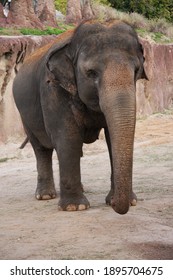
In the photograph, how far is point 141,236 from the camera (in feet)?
21.7

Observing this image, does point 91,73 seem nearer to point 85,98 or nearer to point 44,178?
point 85,98

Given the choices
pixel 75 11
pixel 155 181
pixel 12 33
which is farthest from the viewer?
pixel 75 11

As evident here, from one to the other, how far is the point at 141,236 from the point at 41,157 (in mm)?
3159

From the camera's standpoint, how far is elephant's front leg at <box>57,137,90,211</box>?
803 cm

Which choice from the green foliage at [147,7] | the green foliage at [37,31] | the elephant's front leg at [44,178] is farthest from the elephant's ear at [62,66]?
the green foliage at [147,7]

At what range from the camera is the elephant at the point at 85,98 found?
6508mm

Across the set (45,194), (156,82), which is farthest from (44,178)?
(156,82)

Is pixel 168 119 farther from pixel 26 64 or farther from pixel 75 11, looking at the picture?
pixel 26 64

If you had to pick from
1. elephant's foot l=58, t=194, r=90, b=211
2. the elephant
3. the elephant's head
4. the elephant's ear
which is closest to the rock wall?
the elephant

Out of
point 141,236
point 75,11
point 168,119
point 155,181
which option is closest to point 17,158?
point 155,181

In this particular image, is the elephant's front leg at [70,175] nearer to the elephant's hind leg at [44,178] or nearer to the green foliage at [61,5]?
the elephant's hind leg at [44,178]

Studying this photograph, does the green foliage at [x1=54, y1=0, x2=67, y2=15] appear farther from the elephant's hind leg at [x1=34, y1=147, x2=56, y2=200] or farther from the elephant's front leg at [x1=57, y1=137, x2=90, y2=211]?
the elephant's front leg at [x1=57, y1=137, x2=90, y2=211]

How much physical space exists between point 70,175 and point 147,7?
33318mm

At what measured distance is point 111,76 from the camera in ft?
22.4
